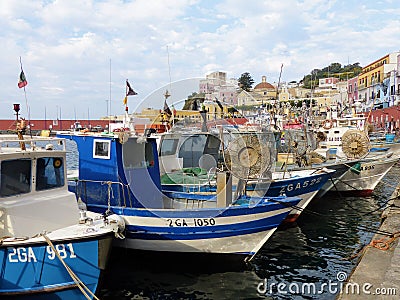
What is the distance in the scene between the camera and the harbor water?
317 inches

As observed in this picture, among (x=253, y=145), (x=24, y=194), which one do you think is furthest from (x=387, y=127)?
(x=24, y=194)

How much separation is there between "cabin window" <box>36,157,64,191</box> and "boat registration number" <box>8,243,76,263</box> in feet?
4.25

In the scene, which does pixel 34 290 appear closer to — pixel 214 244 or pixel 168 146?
pixel 214 244

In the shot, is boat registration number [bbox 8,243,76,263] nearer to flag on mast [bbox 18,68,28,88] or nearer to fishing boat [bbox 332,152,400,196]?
flag on mast [bbox 18,68,28,88]

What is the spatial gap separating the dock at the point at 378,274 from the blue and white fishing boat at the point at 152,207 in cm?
214

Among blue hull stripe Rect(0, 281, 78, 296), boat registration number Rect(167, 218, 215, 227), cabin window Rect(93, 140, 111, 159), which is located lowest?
blue hull stripe Rect(0, 281, 78, 296)

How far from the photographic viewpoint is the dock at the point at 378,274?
5.62 m

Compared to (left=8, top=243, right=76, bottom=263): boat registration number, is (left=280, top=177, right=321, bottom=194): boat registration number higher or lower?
higher

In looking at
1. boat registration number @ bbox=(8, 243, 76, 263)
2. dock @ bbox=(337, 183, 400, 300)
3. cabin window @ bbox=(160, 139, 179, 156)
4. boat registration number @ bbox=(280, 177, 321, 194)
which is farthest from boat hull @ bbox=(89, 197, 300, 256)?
cabin window @ bbox=(160, 139, 179, 156)

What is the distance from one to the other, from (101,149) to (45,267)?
11.3 feet

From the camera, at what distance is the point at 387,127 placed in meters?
42.9

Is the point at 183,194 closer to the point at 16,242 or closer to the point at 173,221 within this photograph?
the point at 173,221

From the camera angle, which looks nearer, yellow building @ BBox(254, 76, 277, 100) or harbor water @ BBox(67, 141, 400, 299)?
harbor water @ BBox(67, 141, 400, 299)

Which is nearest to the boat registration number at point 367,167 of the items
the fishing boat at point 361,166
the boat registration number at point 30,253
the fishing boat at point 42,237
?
the fishing boat at point 361,166
